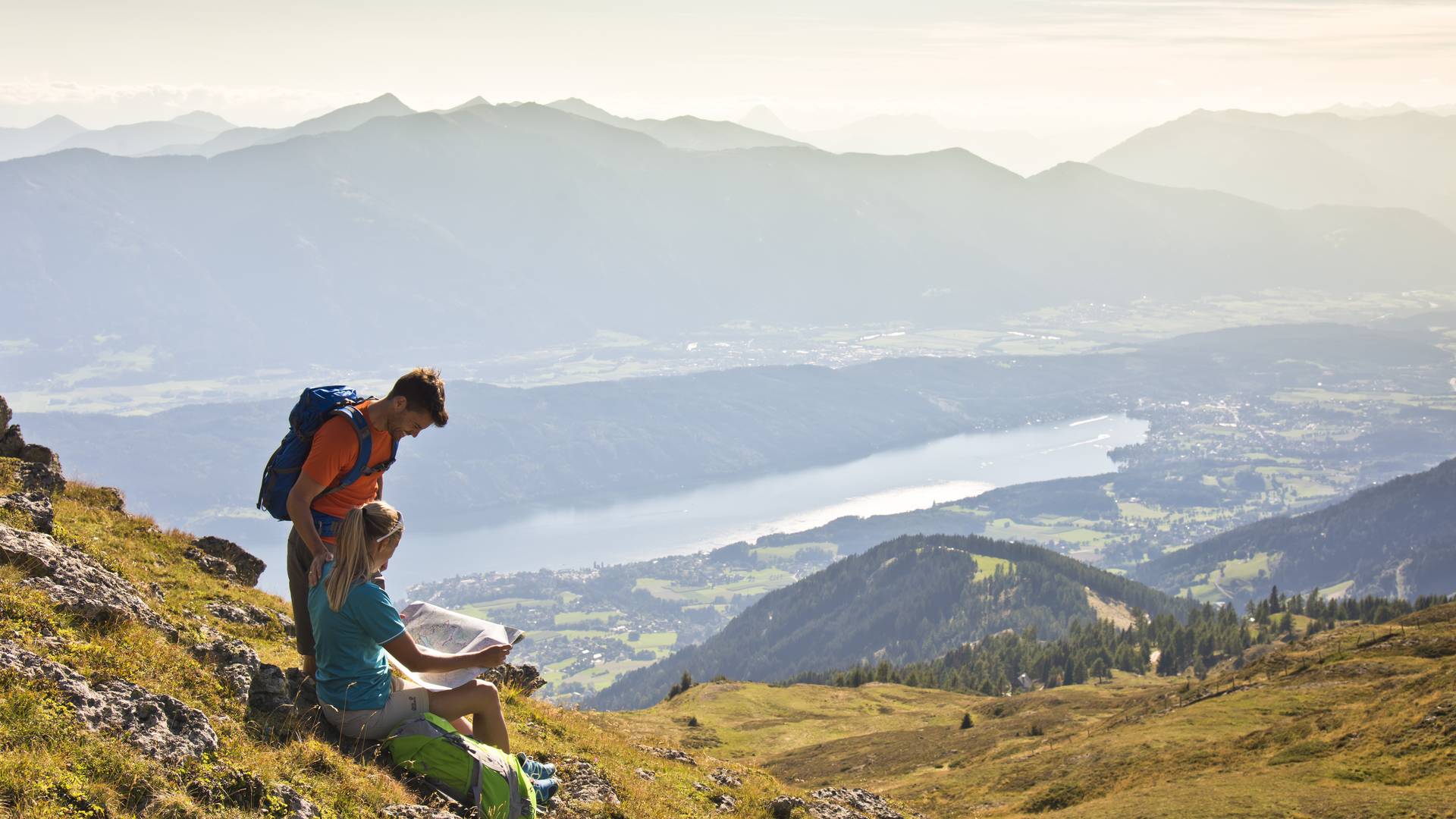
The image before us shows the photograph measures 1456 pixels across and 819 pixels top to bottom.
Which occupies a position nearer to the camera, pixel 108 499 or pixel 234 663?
pixel 234 663

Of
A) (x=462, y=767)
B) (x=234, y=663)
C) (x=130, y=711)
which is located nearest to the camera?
(x=130, y=711)

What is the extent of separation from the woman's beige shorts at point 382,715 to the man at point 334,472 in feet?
3.84

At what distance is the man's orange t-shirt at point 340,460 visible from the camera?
10.9 m

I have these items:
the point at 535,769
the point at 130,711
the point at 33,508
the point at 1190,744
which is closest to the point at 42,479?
the point at 33,508

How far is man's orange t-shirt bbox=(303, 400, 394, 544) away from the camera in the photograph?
35.7ft

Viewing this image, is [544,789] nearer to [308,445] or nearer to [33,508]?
[308,445]

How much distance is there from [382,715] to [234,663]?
6.55 feet

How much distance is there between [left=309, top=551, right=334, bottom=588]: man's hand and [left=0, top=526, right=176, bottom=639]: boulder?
84.4 inches

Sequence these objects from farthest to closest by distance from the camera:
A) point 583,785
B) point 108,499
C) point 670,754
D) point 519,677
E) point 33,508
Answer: point 519,677 < point 670,754 < point 108,499 < point 583,785 < point 33,508

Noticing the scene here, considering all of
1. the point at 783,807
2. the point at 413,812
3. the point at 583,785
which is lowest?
the point at 783,807

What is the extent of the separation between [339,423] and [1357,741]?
2409 cm

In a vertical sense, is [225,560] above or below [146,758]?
below

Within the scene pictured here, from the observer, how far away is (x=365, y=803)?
945 centimetres

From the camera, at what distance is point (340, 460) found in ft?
36.0
